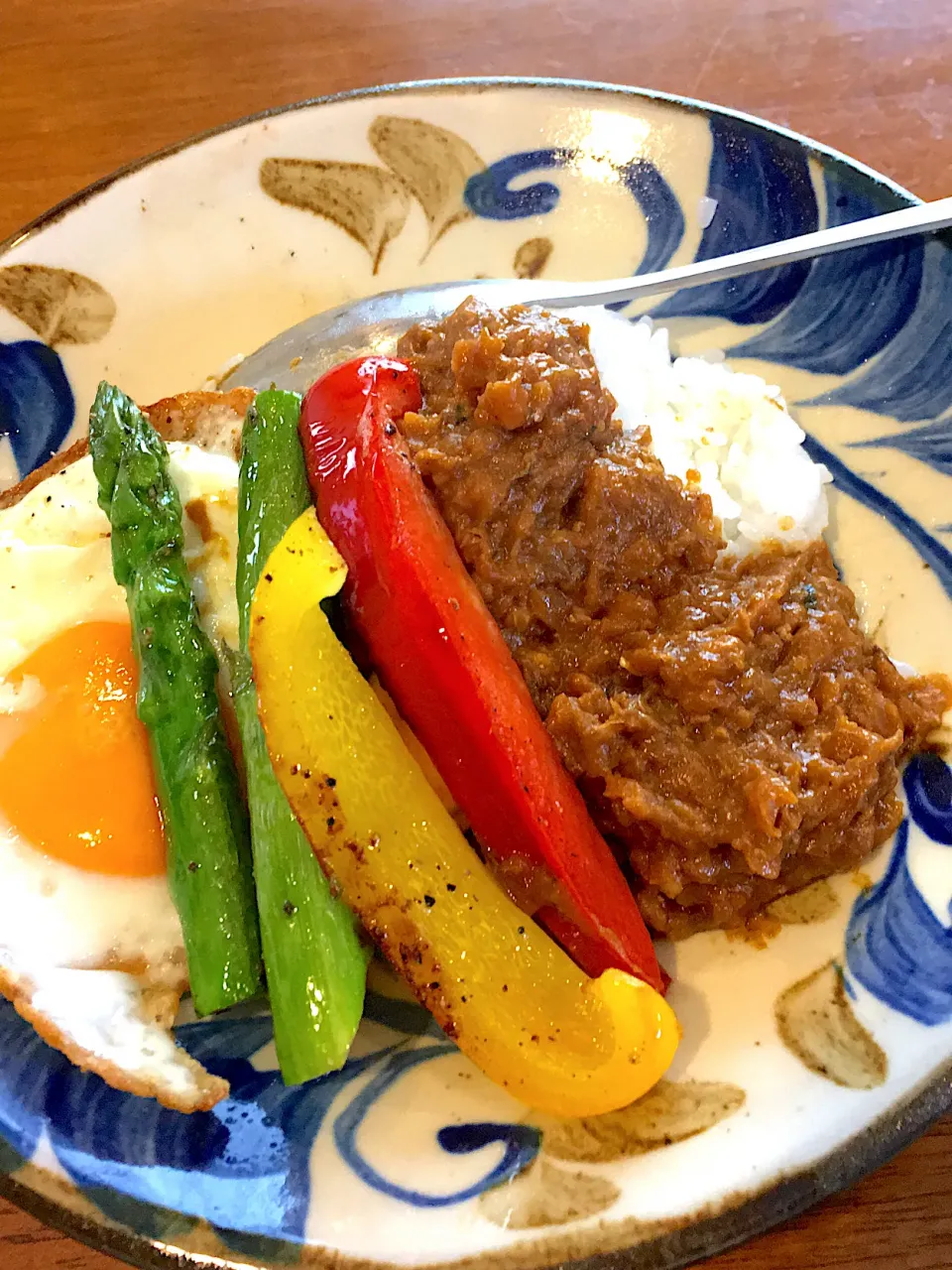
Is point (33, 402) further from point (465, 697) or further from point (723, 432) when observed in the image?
point (723, 432)

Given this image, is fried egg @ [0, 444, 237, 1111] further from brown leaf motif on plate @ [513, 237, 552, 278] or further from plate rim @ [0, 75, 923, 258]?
brown leaf motif on plate @ [513, 237, 552, 278]

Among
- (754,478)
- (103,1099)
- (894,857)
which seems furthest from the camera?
(754,478)

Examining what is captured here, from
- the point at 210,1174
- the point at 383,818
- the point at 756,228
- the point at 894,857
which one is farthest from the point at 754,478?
the point at 210,1174

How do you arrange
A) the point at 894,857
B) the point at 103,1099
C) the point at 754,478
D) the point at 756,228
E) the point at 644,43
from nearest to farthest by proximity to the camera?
the point at 103,1099 → the point at 894,857 → the point at 754,478 → the point at 756,228 → the point at 644,43

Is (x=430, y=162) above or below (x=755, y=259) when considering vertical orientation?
above

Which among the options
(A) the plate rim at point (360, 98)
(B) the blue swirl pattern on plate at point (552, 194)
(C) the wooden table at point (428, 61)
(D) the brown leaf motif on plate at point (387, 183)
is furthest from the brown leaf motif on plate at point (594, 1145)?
(C) the wooden table at point (428, 61)

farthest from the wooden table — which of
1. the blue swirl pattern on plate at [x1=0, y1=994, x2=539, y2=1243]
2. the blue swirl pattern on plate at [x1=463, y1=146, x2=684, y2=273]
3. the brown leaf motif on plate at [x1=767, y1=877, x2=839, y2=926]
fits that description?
the blue swirl pattern on plate at [x1=0, y1=994, x2=539, y2=1243]

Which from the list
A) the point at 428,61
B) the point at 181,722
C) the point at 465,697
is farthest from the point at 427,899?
the point at 428,61

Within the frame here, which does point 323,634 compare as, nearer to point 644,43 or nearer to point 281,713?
point 281,713
